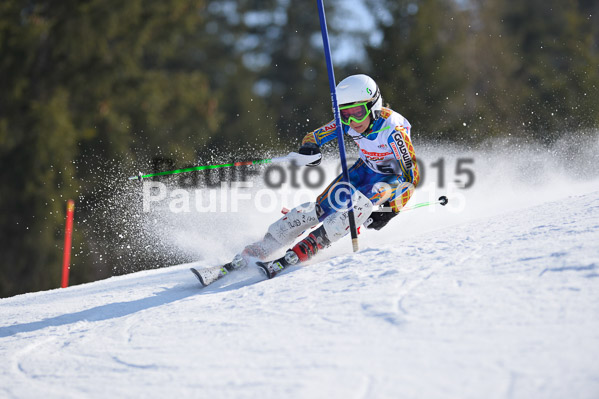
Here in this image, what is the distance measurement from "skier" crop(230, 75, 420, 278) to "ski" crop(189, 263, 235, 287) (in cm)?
7

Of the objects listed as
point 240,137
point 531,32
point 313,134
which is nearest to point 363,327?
point 313,134

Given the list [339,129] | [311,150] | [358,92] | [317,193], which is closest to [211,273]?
[311,150]

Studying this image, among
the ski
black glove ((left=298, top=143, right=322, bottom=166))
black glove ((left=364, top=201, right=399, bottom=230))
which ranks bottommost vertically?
the ski

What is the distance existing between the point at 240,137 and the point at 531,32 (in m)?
12.8

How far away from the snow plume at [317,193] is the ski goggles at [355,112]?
1202mm

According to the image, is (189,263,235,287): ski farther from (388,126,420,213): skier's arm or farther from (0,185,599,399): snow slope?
(388,126,420,213): skier's arm

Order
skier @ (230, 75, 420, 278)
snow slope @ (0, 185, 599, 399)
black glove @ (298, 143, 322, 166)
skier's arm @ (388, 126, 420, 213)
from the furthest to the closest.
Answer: black glove @ (298, 143, 322, 166), skier's arm @ (388, 126, 420, 213), skier @ (230, 75, 420, 278), snow slope @ (0, 185, 599, 399)

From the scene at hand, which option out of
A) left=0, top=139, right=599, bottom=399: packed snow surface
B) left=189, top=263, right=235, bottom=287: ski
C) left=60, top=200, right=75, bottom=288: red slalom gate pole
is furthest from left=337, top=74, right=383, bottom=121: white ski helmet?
left=60, top=200, right=75, bottom=288: red slalom gate pole

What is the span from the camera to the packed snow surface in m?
2.51

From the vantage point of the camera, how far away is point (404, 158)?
4.98 meters

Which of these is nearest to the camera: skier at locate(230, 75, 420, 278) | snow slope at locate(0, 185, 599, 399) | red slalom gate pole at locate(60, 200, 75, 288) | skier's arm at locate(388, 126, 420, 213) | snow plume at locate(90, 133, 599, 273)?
snow slope at locate(0, 185, 599, 399)

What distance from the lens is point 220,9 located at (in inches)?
973

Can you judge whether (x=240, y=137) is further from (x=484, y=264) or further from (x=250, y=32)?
(x=484, y=264)

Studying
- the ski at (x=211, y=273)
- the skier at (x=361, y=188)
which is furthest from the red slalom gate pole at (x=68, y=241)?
the skier at (x=361, y=188)
